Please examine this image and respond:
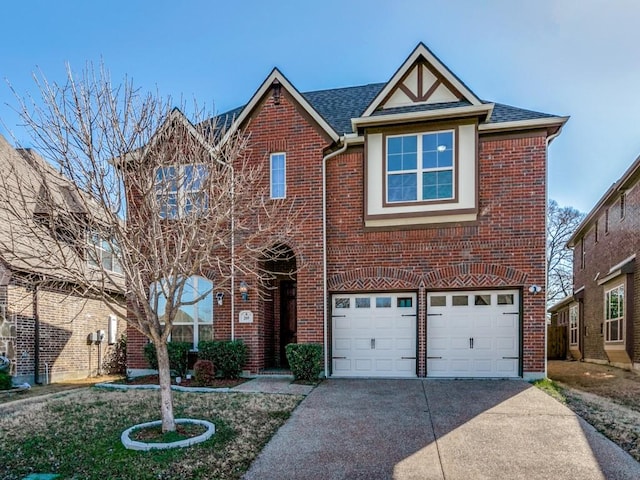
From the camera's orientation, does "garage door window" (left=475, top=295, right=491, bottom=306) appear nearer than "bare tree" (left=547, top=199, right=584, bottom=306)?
Yes

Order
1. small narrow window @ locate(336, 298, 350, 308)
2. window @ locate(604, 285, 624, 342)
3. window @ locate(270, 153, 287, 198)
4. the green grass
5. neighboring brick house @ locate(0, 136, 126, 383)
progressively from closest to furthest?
1. the green grass
2. neighboring brick house @ locate(0, 136, 126, 383)
3. small narrow window @ locate(336, 298, 350, 308)
4. window @ locate(270, 153, 287, 198)
5. window @ locate(604, 285, 624, 342)

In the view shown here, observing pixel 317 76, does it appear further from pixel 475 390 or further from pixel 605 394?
pixel 605 394

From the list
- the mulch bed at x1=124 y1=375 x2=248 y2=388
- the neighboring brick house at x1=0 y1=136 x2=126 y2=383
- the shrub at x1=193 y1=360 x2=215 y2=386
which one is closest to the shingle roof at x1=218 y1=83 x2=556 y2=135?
the shrub at x1=193 y1=360 x2=215 y2=386

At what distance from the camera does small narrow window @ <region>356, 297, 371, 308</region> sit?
10641mm

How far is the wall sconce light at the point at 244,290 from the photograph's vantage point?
10547mm

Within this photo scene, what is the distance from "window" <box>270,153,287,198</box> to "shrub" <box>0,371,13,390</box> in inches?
312

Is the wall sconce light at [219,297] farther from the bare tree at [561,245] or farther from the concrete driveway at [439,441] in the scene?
the bare tree at [561,245]

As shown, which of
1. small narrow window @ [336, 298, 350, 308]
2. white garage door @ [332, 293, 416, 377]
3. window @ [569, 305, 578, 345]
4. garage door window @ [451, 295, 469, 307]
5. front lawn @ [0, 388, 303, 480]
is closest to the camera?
front lawn @ [0, 388, 303, 480]

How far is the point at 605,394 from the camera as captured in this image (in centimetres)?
876

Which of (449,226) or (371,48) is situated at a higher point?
(371,48)

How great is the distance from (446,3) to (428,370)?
27.7 ft


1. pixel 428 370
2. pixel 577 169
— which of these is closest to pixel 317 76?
pixel 428 370

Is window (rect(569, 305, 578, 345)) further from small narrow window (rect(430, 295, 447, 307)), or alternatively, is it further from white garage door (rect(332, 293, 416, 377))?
white garage door (rect(332, 293, 416, 377))

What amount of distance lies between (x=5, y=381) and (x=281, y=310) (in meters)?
6.99
